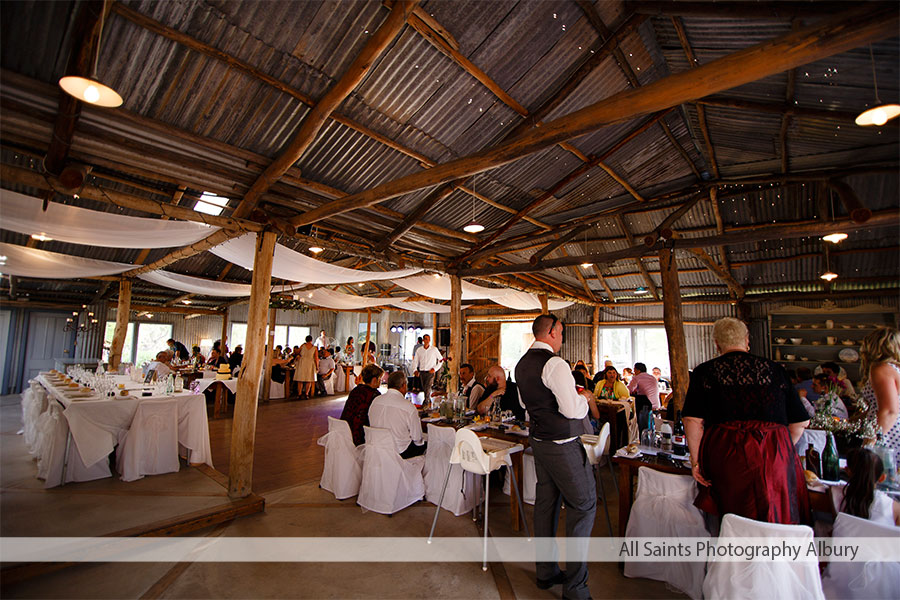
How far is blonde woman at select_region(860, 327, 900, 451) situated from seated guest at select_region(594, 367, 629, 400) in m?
3.78

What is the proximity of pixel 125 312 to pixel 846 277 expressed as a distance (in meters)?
16.0

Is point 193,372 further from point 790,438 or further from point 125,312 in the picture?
point 790,438

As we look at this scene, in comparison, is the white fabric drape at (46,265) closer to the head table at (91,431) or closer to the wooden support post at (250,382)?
Answer: the head table at (91,431)

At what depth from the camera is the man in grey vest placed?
2672mm

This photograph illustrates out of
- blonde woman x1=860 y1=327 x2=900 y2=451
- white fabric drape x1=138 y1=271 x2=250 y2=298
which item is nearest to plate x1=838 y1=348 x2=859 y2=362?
blonde woman x1=860 y1=327 x2=900 y2=451

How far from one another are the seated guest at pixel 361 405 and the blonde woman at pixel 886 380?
12.9ft

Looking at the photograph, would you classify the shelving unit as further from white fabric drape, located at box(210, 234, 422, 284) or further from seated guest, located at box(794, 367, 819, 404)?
white fabric drape, located at box(210, 234, 422, 284)

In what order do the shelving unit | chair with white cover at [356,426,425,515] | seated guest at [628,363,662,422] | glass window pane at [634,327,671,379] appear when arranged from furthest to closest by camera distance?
glass window pane at [634,327,671,379], the shelving unit, seated guest at [628,363,662,422], chair with white cover at [356,426,425,515]

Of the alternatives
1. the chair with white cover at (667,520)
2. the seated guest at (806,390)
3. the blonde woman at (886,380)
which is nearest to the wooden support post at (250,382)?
the chair with white cover at (667,520)

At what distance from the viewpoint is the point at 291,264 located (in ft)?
19.6

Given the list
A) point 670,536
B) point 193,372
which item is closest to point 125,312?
point 193,372

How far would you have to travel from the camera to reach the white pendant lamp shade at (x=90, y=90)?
221 cm

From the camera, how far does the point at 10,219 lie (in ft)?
11.9

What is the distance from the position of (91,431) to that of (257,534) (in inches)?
95.8
